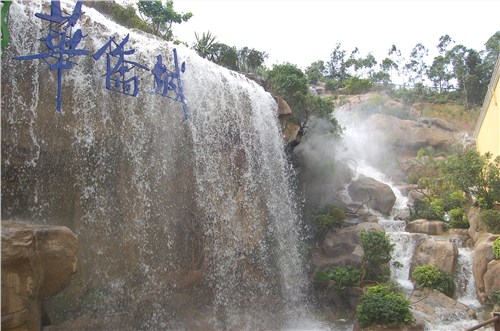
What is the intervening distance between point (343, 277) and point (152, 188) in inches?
244

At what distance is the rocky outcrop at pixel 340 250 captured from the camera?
45.0 feet

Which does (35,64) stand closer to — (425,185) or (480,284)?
(480,284)

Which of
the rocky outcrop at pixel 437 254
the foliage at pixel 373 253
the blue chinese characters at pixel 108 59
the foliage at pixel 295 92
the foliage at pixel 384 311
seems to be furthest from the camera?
the foliage at pixel 295 92

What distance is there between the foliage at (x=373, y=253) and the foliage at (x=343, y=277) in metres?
0.41

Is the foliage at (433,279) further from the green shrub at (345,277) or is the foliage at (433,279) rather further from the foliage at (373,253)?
the green shrub at (345,277)

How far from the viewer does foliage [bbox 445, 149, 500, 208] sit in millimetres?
15219

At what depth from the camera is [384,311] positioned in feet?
30.2

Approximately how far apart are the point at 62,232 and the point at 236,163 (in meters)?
6.79

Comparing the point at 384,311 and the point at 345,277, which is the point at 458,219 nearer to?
the point at 345,277

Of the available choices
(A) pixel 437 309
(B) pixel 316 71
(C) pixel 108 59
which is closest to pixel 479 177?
(A) pixel 437 309

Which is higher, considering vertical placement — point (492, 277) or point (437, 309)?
point (492, 277)

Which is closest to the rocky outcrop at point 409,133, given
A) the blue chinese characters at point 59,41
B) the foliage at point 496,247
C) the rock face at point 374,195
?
the rock face at point 374,195

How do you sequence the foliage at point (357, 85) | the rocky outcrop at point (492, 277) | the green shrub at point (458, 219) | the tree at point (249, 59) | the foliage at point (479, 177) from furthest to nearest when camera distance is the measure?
the foliage at point (357, 85) < the tree at point (249, 59) < the green shrub at point (458, 219) < the foliage at point (479, 177) < the rocky outcrop at point (492, 277)

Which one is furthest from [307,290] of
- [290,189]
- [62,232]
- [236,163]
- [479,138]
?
[479,138]
